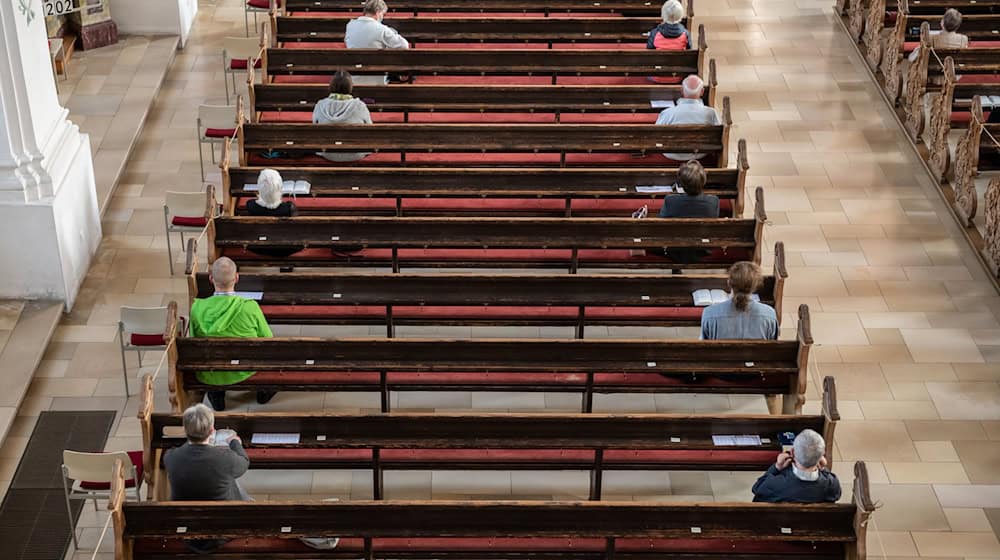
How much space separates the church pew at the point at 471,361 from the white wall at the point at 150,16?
719 cm

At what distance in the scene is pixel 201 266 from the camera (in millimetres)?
10391

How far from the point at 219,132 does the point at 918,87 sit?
633cm

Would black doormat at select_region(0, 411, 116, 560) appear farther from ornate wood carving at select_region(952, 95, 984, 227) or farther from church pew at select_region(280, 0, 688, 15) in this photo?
ornate wood carving at select_region(952, 95, 984, 227)

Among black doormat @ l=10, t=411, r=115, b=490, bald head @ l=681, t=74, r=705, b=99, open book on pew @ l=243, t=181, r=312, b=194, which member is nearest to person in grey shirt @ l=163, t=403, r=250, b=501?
black doormat @ l=10, t=411, r=115, b=490

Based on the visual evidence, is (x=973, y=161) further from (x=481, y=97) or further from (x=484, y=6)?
(x=484, y=6)

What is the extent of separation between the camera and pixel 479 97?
1116cm

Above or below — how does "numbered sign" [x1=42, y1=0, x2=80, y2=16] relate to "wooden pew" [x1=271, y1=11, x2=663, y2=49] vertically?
above

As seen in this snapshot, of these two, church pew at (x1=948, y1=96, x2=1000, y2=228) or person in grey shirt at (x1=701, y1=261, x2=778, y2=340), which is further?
church pew at (x1=948, y1=96, x2=1000, y2=228)

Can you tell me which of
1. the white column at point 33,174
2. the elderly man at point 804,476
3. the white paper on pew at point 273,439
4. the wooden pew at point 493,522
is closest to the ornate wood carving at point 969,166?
the elderly man at point 804,476

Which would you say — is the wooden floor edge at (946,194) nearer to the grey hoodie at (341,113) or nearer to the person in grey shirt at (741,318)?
the person in grey shirt at (741,318)

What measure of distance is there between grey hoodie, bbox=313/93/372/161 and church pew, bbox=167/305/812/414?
2977mm

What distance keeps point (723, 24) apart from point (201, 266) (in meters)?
7.42

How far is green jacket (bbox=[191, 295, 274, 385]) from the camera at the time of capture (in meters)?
8.10

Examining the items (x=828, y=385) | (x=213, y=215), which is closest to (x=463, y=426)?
(x=828, y=385)
